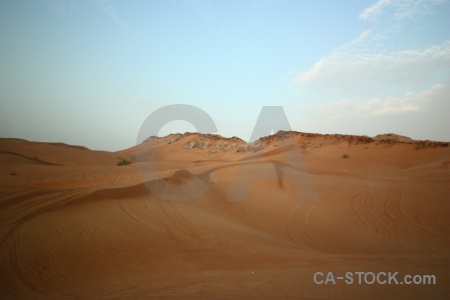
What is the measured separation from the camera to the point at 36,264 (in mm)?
4430

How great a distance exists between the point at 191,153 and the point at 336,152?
15253mm

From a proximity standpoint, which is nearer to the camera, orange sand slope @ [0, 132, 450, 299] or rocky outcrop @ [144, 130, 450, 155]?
orange sand slope @ [0, 132, 450, 299]

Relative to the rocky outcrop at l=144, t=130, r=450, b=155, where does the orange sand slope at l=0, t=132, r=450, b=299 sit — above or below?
below

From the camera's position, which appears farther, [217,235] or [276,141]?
[276,141]

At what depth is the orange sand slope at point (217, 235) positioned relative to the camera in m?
3.59

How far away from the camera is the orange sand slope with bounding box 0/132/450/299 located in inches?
141

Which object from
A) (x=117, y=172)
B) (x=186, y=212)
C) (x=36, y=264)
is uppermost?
(x=117, y=172)

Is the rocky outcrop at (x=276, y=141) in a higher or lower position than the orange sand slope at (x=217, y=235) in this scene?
higher

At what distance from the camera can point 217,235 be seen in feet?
19.8

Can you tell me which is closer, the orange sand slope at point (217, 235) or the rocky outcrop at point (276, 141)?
the orange sand slope at point (217, 235)

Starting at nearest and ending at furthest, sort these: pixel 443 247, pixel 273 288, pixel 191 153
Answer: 1. pixel 273 288
2. pixel 443 247
3. pixel 191 153

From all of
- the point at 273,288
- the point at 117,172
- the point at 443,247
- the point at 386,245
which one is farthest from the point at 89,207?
the point at 443,247

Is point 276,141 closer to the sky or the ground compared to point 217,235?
closer to the sky

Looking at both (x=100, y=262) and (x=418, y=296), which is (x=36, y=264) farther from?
(x=418, y=296)
